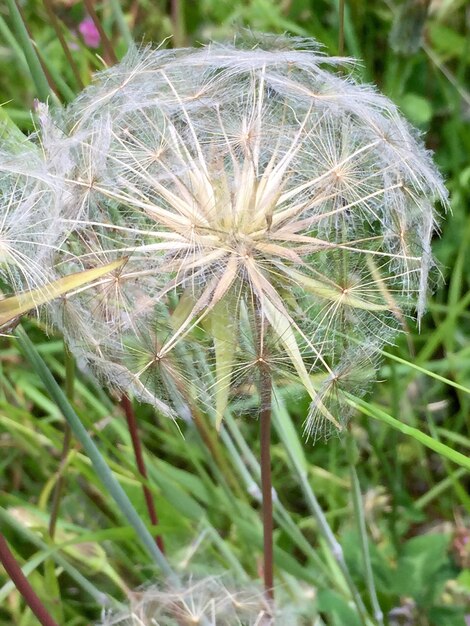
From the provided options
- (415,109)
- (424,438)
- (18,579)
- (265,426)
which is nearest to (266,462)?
(265,426)

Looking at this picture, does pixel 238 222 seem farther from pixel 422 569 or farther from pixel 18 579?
pixel 422 569

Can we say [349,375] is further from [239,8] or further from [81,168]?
[239,8]

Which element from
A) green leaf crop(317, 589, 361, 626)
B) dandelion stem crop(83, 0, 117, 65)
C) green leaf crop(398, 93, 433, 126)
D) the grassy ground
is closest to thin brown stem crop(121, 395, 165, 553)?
the grassy ground

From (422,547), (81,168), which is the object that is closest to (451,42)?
(422,547)

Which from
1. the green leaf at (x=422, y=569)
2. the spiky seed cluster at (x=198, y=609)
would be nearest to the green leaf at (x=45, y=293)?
the spiky seed cluster at (x=198, y=609)

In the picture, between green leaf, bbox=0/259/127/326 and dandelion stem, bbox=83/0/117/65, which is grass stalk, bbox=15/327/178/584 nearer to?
green leaf, bbox=0/259/127/326
